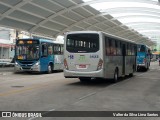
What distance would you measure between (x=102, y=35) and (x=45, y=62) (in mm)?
10686

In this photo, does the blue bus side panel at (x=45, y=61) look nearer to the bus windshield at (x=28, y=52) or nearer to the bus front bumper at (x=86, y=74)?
the bus windshield at (x=28, y=52)

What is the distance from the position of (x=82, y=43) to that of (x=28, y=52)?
9.88 m

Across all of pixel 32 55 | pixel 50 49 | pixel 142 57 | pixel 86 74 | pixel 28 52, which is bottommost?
pixel 86 74

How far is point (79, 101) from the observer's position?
10.8 m

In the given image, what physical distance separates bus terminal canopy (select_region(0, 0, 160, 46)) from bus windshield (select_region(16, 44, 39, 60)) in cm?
997

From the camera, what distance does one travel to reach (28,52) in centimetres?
2509

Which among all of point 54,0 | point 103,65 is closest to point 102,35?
point 103,65

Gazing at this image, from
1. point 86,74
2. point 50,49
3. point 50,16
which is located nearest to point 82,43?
point 86,74

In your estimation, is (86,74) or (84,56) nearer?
(86,74)

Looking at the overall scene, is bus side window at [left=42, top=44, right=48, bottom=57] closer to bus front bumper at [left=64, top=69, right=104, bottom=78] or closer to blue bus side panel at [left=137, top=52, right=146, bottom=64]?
bus front bumper at [left=64, top=69, right=104, bottom=78]

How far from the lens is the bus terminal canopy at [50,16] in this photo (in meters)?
36.2

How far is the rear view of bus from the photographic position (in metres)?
15.8

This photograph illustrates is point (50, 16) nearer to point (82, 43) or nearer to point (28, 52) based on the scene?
point (28, 52)

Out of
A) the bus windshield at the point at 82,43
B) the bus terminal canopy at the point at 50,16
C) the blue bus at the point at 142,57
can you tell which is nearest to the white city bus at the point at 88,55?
the bus windshield at the point at 82,43
